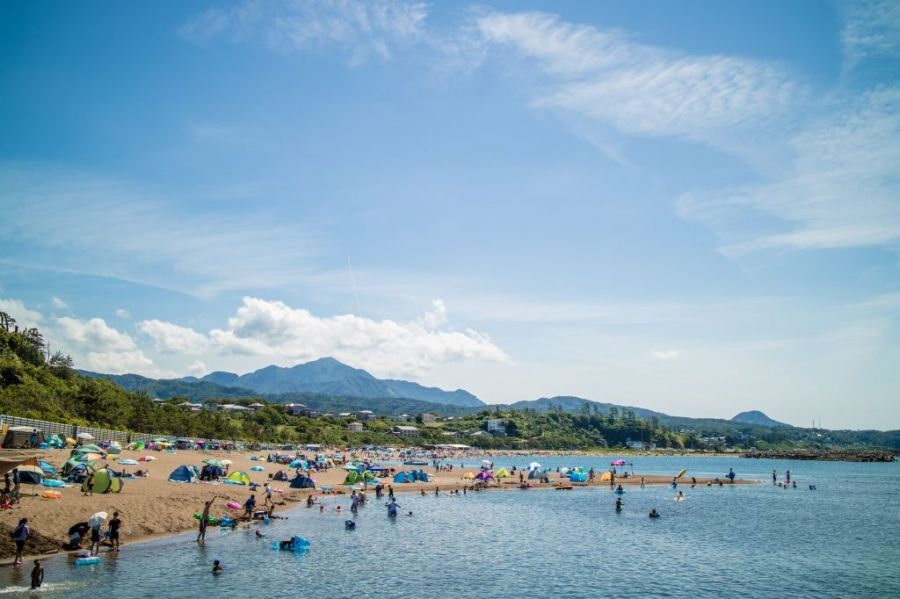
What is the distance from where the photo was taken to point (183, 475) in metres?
48.5

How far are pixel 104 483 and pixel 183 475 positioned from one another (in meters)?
11.5

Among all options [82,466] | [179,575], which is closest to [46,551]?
[179,575]

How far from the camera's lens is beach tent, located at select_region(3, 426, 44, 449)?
4981 centimetres

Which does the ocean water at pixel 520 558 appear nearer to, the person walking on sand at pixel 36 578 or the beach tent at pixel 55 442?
the person walking on sand at pixel 36 578

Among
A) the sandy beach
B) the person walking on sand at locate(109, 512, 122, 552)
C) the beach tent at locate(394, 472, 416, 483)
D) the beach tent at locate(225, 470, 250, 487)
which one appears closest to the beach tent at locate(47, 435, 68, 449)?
the sandy beach

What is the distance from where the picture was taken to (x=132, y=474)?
161 feet

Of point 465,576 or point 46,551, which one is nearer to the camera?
point 46,551

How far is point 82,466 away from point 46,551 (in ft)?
46.4

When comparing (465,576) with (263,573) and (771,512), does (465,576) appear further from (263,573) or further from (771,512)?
(771,512)

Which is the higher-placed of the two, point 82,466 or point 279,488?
point 82,466

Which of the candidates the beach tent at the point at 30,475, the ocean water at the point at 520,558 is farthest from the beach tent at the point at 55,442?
the ocean water at the point at 520,558

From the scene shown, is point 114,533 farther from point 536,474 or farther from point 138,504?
point 536,474

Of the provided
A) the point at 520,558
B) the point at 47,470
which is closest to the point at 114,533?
the point at 47,470

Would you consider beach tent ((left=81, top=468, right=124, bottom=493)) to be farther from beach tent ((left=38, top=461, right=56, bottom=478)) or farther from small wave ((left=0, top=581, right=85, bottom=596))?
small wave ((left=0, top=581, right=85, bottom=596))
